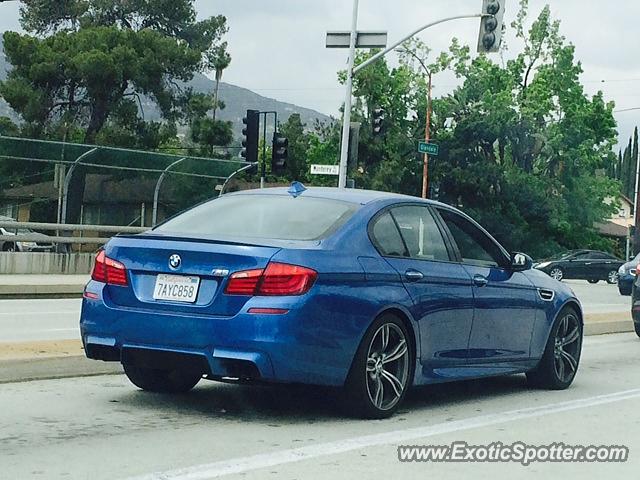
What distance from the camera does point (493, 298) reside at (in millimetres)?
9195

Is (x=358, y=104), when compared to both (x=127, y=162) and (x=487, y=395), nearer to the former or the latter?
(x=127, y=162)

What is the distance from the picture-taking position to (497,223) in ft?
221

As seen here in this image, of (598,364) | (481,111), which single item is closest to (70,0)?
(481,111)

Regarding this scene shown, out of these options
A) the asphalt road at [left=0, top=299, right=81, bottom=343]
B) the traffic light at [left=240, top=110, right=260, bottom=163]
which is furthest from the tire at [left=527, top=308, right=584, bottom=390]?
the traffic light at [left=240, top=110, right=260, bottom=163]

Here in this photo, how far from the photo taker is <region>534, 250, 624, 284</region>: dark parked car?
1983 inches

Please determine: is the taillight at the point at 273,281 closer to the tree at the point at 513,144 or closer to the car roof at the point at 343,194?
the car roof at the point at 343,194

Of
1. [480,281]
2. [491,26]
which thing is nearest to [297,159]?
[491,26]

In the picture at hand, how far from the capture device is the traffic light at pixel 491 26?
26781 mm

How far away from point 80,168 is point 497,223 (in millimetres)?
45117

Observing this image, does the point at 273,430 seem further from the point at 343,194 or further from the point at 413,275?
the point at 343,194

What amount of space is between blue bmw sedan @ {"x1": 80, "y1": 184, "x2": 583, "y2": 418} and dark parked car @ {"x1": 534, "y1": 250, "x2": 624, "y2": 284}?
41750 millimetres

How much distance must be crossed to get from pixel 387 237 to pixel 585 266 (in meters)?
44.0

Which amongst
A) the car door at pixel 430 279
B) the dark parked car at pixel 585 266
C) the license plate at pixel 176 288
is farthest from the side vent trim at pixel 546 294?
the dark parked car at pixel 585 266

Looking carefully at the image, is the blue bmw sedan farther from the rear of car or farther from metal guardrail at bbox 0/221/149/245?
metal guardrail at bbox 0/221/149/245
